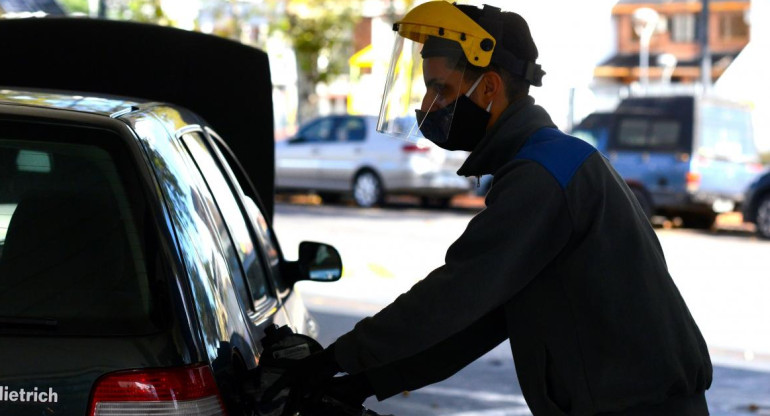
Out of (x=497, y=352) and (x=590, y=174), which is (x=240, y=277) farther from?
(x=497, y=352)

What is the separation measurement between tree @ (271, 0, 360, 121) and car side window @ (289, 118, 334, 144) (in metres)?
13.9

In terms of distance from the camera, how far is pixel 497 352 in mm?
9719

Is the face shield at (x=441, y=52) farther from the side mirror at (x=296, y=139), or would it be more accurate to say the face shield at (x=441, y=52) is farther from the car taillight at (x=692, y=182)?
the side mirror at (x=296, y=139)

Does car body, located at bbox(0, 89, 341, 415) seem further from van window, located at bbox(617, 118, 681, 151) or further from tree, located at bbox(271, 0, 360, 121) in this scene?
tree, located at bbox(271, 0, 360, 121)

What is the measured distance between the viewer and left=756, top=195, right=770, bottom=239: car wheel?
1966 cm

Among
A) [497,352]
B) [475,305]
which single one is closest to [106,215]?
[475,305]

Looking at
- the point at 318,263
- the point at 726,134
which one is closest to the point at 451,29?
the point at 318,263

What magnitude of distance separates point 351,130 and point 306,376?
22.1m

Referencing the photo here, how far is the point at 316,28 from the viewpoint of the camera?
40156 mm

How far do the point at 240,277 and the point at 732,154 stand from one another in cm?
1871

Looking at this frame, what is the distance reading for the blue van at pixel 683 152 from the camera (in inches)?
824

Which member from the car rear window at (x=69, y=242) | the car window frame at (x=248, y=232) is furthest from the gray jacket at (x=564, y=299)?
the car window frame at (x=248, y=232)

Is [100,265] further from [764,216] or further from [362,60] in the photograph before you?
[362,60]

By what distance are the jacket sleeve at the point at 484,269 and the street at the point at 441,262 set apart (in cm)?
478
